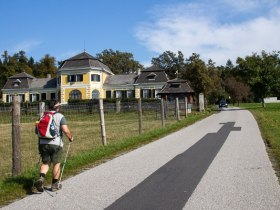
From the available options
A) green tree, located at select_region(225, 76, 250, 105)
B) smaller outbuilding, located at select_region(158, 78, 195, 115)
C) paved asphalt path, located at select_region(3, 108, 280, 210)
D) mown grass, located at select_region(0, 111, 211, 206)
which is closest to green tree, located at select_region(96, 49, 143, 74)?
Result: green tree, located at select_region(225, 76, 250, 105)

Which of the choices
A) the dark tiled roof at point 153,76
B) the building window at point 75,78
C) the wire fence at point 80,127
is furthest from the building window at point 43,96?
the wire fence at point 80,127

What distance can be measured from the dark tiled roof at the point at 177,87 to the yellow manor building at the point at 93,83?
7.36 meters

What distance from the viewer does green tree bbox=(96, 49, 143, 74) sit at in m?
98.5

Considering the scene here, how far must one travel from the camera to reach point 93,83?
214 feet

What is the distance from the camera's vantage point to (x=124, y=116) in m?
25.5

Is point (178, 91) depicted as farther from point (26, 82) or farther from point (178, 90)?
point (26, 82)

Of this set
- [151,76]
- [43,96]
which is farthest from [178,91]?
[43,96]

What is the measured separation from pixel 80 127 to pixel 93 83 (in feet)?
142

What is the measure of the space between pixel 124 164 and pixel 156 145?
4022 millimetres

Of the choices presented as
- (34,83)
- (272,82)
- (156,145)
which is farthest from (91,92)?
(156,145)

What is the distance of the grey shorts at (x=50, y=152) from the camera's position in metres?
7.07

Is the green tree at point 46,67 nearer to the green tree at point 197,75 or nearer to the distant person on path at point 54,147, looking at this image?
the green tree at point 197,75

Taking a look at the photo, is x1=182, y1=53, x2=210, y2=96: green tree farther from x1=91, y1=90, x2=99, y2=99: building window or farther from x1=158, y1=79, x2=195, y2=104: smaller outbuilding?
x1=91, y1=90, x2=99, y2=99: building window

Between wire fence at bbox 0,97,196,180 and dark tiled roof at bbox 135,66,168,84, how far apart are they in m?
33.4
